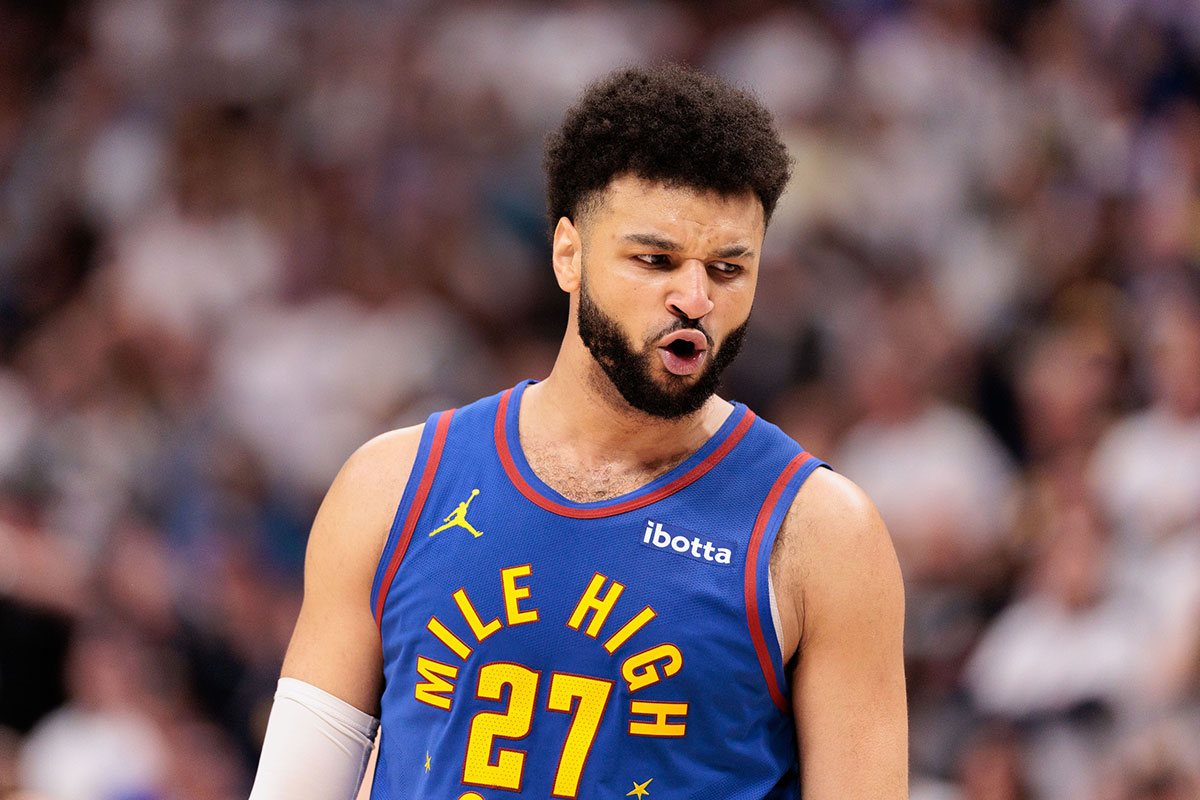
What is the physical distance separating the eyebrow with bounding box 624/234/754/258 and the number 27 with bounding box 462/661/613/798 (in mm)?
680

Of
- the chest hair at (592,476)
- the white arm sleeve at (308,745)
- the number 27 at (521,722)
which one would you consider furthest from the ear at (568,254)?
the white arm sleeve at (308,745)

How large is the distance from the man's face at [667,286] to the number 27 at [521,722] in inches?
18.1

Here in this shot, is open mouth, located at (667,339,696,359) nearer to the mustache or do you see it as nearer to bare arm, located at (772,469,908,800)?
the mustache

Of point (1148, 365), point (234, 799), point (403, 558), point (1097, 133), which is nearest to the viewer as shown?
point (403, 558)

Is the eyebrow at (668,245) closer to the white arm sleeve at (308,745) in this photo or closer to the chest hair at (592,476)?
the chest hair at (592,476)

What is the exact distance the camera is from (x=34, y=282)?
7438 mm

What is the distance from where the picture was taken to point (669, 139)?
223 cm

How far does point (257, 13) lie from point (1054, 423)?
5.24m

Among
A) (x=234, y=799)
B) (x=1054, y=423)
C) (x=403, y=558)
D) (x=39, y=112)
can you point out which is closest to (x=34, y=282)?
(x=39, y=112)

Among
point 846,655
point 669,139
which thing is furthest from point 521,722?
point 669,139

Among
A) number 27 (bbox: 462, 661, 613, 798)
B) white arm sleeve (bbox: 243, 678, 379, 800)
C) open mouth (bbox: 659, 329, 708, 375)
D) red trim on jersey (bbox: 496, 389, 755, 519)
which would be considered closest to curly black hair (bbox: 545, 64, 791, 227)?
open mouth (bbox: 659, 329, 708, 375)

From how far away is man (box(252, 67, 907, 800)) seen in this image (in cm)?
220

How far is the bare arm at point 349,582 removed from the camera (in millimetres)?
2395

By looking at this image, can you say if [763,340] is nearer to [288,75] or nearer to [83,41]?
[288,75]
